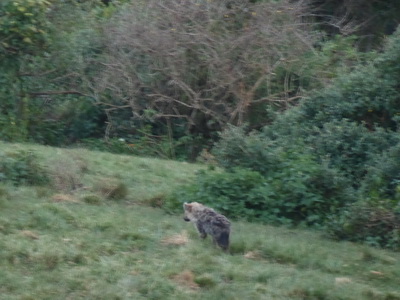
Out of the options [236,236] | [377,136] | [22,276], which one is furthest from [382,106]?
[22,276]

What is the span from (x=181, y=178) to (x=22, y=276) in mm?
6452

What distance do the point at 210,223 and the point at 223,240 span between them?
0.94 feet

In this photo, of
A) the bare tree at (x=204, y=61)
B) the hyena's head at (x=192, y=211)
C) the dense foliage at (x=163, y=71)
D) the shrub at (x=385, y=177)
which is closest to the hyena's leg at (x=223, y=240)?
the hyena's head at (x=192, y=211)

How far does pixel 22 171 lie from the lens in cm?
1248

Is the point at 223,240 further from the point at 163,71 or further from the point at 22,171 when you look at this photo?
the point at 163,71

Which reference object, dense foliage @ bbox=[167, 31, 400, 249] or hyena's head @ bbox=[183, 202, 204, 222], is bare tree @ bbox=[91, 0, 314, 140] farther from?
hyena's head @ bbox=[183, 202, 204, 222]

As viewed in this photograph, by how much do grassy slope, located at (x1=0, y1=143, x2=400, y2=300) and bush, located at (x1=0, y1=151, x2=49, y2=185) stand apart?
0.54m

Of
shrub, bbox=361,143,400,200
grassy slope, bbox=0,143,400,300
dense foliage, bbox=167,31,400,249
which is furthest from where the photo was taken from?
shrub, bbox=361,143,400,200

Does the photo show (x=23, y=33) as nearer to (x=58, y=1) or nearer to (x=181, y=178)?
(x=58, y=1)

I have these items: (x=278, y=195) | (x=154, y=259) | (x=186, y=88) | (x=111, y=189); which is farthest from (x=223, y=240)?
(x=186, y=88)

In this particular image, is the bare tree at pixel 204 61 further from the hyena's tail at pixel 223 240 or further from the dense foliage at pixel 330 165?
the hyena's tail at pixel 223 240

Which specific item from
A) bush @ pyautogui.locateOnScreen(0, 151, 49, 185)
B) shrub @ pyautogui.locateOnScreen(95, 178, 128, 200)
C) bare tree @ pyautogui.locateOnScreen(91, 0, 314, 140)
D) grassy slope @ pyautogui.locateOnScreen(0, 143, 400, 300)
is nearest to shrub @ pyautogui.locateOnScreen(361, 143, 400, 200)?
grassy slope @ pyautogui.locateOnScreen(0, 143, 400, 300)

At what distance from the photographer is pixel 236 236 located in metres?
10.2

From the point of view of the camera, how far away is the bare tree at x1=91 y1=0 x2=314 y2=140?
19.5 m
